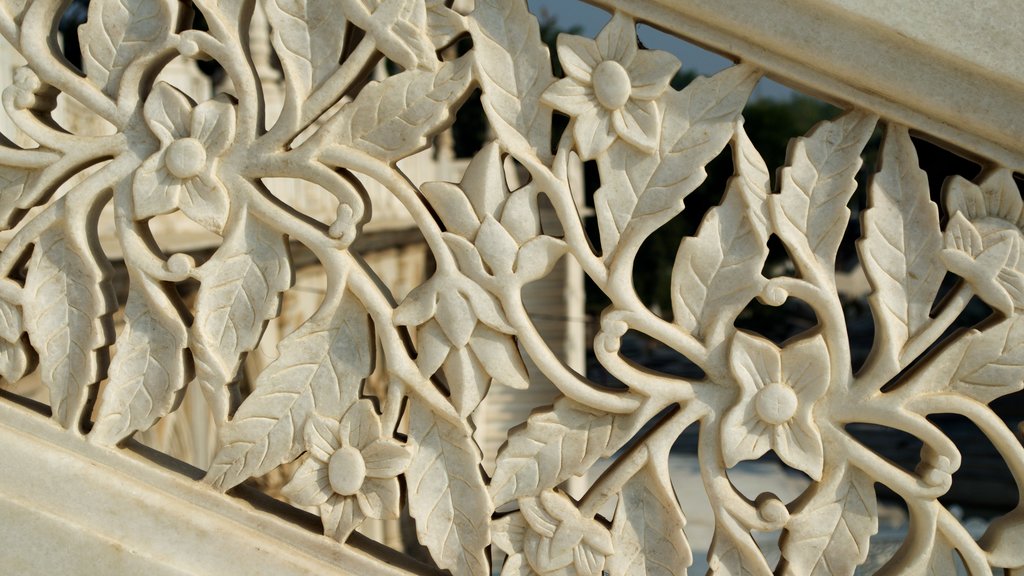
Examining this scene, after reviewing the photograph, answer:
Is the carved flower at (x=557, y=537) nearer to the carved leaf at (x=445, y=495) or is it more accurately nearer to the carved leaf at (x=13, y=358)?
the carved leaf at (x=445, y=495)

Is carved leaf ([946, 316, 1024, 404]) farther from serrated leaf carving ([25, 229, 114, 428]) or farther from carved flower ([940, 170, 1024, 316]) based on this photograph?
serrated leaf carving ([25, 229, 114, 428])

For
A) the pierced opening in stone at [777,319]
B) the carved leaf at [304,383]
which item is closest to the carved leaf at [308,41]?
the carved leaf at [304,383]

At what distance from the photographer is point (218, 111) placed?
5.12 feet

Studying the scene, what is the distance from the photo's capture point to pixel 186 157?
1545 millimetres

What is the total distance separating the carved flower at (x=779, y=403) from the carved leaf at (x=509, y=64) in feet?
1.55

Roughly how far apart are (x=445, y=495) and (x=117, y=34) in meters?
0.89

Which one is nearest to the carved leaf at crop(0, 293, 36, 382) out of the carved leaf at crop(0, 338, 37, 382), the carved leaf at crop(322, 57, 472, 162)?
the carved leaf at crop(0, 338, 37, 382)

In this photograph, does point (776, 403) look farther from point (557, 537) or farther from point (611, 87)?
point (611, 87)

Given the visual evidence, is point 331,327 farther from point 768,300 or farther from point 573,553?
point 768,300

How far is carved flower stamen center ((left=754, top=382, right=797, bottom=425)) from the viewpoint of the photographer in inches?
58.6

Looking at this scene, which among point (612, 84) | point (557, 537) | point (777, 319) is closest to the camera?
point (612, 84)

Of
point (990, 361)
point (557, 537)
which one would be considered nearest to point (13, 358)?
point (557, 537)

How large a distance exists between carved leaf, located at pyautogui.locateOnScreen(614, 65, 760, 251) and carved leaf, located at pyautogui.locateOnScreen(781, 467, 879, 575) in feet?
1.61

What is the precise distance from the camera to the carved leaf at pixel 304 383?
5.15 ft
